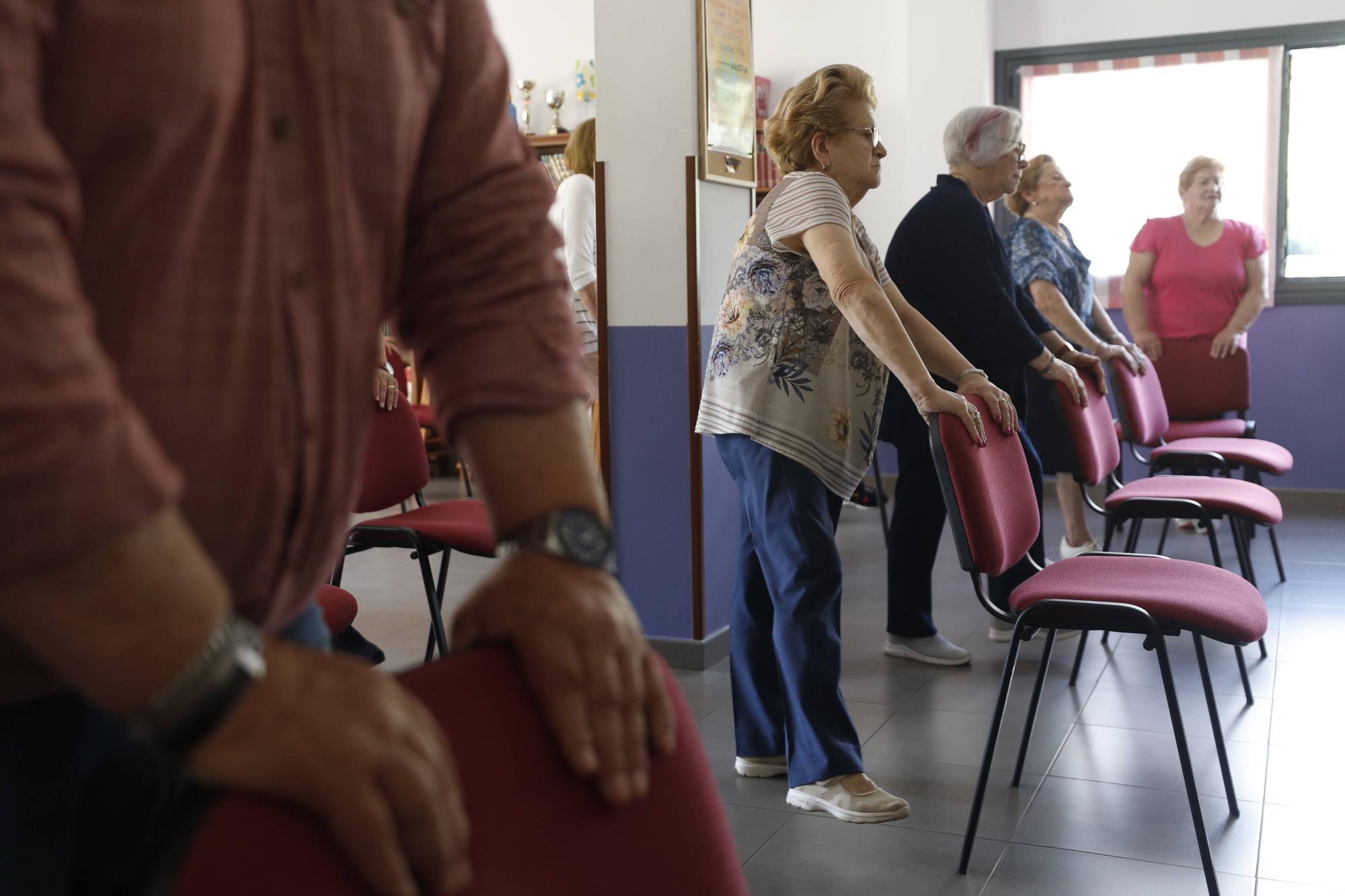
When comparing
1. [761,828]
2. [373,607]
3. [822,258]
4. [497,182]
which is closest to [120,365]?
[497,182]

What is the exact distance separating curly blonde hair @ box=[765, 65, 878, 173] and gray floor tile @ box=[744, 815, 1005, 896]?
1417mm

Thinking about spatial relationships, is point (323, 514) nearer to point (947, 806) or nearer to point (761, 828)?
point (761, 828)

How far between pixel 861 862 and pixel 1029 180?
3.33 m

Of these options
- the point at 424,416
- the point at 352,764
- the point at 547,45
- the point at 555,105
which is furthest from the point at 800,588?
the point at 547,45

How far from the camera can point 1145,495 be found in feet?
11.3

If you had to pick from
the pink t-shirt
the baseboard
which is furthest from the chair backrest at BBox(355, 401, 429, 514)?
the pink t-shirt

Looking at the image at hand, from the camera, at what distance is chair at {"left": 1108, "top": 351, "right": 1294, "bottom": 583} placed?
13.9ft

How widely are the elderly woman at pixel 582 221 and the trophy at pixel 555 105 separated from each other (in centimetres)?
368

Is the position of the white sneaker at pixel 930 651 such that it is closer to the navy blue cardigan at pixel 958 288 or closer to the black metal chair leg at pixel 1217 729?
the navy blue cardigan at pixel 958 288

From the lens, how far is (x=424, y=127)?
0.73 metres

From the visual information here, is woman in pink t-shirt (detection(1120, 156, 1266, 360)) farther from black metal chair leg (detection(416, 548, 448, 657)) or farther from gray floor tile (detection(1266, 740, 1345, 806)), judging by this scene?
black metal chair leg (detection(416, 548, 448, 657))

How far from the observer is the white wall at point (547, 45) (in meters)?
7.83

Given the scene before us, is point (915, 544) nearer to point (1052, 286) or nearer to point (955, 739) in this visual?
point (955, 739)

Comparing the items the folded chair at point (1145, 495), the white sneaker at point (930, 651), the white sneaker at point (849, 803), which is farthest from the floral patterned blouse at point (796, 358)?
the white sneaker at point (930, 651)
